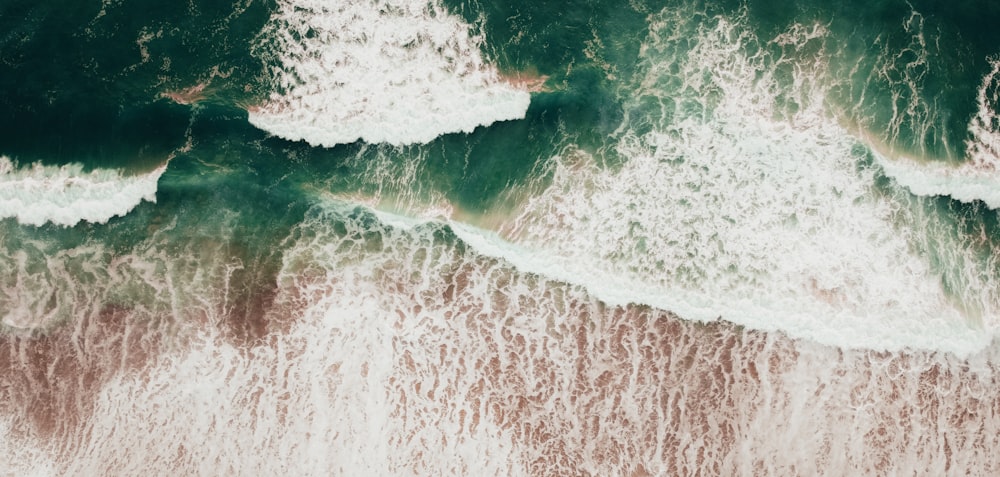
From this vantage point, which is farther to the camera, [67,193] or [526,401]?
[67,193]

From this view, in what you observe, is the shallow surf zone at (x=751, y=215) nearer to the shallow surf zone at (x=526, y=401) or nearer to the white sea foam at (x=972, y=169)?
the white sea foam at (x=972, y=169)

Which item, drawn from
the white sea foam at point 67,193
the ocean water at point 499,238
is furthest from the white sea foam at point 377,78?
the white sea foam at point 67,193

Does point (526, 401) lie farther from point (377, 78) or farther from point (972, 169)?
point (972, 169)

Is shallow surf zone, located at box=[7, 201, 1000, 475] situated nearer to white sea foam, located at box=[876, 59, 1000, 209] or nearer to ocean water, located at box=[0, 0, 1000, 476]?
ocean water, located at box=[0, 0, 1000, 476]

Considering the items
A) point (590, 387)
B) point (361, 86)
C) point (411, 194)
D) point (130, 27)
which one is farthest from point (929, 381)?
Answer: point (130, 27)

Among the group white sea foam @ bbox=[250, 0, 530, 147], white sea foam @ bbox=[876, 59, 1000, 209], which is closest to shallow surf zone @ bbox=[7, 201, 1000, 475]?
white sea foam @ bbox=[876, 59, 1000, 209]

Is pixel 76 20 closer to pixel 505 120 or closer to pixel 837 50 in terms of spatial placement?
pixel 505 120

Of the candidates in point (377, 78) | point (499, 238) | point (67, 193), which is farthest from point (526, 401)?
point (67, 193)
